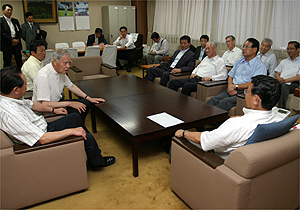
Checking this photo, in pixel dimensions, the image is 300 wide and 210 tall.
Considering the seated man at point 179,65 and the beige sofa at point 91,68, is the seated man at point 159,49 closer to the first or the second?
the seated man at point 179,65

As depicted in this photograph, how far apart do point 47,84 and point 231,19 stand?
15.4 feet

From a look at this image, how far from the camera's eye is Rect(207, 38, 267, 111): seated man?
11.3 ft

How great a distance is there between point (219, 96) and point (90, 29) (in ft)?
21.5

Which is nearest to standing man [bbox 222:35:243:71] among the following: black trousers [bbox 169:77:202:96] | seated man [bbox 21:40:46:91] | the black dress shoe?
black trousers [bbox 169:77:202:96]

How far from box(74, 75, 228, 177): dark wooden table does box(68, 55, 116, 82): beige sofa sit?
94 cm

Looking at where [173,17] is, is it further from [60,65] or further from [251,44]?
[60,65]

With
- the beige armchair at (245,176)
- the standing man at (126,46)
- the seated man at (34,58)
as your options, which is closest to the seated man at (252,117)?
the beige armchair at (245,176)

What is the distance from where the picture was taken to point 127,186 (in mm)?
2350

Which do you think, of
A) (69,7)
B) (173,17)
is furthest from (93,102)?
(69,7)

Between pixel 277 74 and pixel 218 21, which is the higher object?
pixel 218 21

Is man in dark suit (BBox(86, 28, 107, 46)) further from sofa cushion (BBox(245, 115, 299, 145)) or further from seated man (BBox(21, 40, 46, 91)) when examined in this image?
sofa cushion (BBox(245, 115, 299, 145))

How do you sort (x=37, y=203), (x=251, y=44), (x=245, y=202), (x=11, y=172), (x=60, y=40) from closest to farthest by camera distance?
1. (x=245, y=202)
2. (x=11, y=172)
3. (x=37, y=203)
4. (x=251, y=44)
5. (x=60, y=40)

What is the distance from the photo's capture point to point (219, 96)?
360 centimetres

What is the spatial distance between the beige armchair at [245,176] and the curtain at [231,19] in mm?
3758
